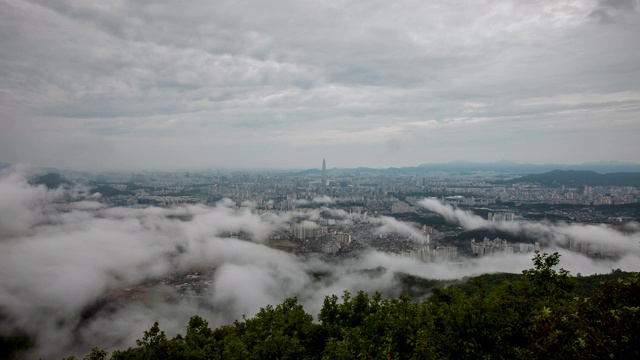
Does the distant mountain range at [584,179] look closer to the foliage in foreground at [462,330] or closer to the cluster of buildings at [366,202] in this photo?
the cluster of buildings at [366,202]

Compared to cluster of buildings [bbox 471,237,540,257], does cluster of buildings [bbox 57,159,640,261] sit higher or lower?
higher

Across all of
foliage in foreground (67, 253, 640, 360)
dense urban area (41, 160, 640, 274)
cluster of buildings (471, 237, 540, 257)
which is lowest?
cluster of buildings (471, 237, 540, 257)

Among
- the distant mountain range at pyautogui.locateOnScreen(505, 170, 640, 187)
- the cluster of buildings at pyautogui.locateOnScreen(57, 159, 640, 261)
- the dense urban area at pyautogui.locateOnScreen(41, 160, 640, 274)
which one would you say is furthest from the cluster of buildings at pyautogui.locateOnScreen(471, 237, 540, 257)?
the distant mountain range at pyautogui.locateOnScreen(505, 170, 640, 187)

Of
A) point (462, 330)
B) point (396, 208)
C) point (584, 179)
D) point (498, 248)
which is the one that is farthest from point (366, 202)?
point (584, 179)

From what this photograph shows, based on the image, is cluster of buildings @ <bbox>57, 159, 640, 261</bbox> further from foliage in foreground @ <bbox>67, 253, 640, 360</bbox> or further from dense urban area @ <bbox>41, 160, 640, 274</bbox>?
foliage in foreground @ <bbox>67, 253, 640, 360</bbox>

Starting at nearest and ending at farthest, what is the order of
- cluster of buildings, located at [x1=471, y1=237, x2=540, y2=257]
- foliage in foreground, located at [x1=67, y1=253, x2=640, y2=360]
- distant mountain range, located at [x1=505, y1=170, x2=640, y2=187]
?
foliage in foreground, located at [x1=67, y1=253, x2=640, y2=360] < cluster of buildings, located at [x1=471, y1=237, x2=540, y2=257] < distant mountain range, located at [x1=505, y1=170, x2=640, y2=187]

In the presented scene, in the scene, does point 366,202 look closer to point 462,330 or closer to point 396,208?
point 396,208

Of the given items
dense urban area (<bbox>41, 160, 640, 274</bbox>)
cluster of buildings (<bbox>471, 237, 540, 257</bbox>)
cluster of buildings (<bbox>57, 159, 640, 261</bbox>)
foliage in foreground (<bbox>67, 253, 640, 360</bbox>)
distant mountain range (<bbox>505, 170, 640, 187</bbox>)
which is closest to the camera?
foliage in foreground (<bbox>67, 253, 640, 360</bbox>)

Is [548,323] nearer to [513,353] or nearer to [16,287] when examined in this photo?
[513,353]
